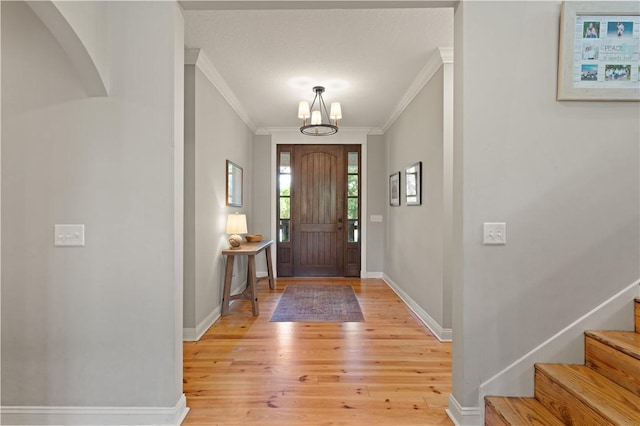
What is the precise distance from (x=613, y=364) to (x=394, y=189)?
358cm

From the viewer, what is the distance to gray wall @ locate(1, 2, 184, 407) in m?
1.81

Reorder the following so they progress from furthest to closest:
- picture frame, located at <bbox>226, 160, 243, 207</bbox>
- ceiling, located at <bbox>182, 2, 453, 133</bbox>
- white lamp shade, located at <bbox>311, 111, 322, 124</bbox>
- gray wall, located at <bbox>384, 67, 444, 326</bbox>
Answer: picture frame, located at <bbox>226, 160, 243, 207</bbox> < white lamp shade, located at <bbox>311, 111, 322, 124</bbox> < gray wall, located at <bbox>384, 67, 444, 326</bbox> < ceiling, located at <bbox>182, 2, 453, 133</bbox>

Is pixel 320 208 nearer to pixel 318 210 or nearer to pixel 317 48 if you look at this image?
pixel 318 210

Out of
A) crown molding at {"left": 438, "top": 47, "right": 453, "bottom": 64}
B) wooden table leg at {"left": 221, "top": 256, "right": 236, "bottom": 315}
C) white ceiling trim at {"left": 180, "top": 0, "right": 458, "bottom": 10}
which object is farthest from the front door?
white ceiling trim at {"left": 180, "top": 0, "right": 458, "bottom": 10}

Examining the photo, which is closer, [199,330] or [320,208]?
[199,330]

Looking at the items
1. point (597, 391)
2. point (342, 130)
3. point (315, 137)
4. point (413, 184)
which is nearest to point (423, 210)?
point (413, 184)

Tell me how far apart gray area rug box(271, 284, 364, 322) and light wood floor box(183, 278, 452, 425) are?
18 cm

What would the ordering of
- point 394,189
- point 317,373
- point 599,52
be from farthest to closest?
1. point 394,189
2. point 317,373
3. point 599,52

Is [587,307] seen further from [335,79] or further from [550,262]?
[335,79]

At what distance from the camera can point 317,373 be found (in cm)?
238

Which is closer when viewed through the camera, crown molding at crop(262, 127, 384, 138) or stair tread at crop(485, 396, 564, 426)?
stair tread at crop(485, 396, 564, 426)

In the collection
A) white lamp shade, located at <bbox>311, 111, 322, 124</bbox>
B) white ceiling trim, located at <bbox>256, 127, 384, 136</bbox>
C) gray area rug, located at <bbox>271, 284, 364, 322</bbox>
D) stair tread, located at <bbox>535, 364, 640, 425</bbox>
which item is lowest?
gray area rug, located at <bbox>271, 284, 364, 322</bbox>

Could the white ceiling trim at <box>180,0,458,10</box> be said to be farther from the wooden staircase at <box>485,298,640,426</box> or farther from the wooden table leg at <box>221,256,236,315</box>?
the wooden table leg at <box>221,256,236,315</box>

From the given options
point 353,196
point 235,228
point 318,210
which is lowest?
point 235,228
